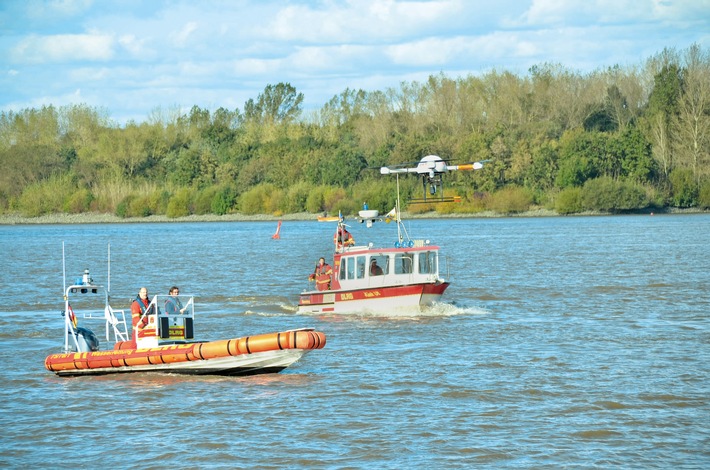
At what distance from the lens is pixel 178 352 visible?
24.1 meters

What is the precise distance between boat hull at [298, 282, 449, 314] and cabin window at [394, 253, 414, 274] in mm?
660

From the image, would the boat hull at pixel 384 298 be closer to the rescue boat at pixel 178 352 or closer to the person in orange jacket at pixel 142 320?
the rescue boat at pixel 178 352

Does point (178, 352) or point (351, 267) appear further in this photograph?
point (351, 267)

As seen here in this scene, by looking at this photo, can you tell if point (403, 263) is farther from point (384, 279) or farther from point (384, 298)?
point (384, 298)

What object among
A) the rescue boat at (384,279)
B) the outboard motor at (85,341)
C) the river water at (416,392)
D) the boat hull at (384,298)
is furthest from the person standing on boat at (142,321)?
the boat hull at (384,298)

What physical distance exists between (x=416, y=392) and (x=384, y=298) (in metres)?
11.5

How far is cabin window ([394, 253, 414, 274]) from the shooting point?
34281 millimetres

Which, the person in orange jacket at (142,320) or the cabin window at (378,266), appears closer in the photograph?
the person in orange jacket at (142,320)

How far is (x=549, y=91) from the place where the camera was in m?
134

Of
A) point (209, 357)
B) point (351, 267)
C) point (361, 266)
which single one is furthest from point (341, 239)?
point (209, 357)

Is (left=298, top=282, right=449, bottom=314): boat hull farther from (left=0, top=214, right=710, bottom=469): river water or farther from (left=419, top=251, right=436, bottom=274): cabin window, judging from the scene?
(left=419, top=251, right=436, bottom=274): cabin window

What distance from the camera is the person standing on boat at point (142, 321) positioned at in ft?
79.9

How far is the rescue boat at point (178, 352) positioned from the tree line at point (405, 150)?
9295 centimetres

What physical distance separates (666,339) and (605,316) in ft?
18.6
